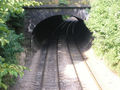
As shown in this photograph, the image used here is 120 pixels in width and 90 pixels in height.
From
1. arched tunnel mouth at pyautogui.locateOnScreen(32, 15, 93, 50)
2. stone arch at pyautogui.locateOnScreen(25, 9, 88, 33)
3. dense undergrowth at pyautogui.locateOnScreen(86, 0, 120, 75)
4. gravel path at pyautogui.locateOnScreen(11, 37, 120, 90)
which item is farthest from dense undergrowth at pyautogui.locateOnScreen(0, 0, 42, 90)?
dense undergrowth at pyautogui.locateOnScreen(86, 0, 120, 75)

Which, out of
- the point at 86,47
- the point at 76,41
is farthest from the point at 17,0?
the point at 76,41

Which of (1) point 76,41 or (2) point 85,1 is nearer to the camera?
(2) point 85,1

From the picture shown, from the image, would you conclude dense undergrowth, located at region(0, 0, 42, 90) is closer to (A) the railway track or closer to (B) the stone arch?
(B) the stone arch

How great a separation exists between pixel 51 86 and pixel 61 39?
31.8 feet

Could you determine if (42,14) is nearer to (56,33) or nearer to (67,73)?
(67,73)

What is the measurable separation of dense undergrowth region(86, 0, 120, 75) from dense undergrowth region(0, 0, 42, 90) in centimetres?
437

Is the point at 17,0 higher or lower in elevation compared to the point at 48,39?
higher

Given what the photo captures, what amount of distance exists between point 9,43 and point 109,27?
4.94 metres

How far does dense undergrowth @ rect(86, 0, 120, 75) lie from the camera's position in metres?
8.71

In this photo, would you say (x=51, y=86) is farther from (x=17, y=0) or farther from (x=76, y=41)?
(x=76, y=41)

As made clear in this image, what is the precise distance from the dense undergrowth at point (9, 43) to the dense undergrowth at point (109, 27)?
4373 millimetres

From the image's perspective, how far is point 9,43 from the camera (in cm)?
724

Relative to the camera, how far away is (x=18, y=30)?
43.5 ft

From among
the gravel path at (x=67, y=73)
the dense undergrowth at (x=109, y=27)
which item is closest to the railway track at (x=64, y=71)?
the gravel path at (x=67, y=73)
